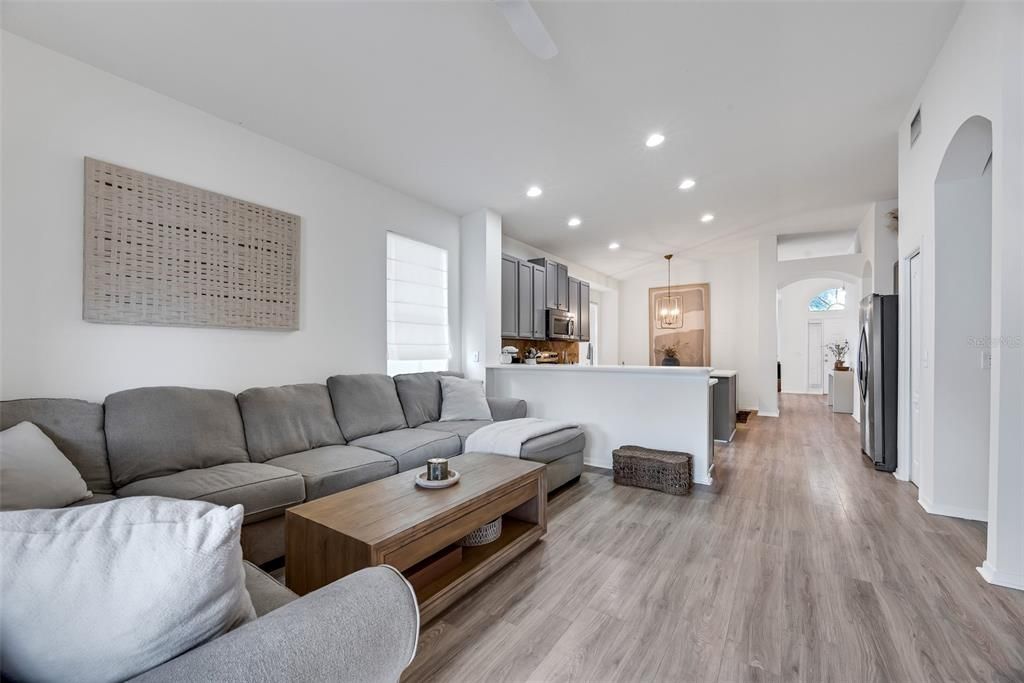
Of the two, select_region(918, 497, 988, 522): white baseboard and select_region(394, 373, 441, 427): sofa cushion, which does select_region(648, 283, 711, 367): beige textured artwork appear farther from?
select_region(394, 373, 441, 427): sofa cushion

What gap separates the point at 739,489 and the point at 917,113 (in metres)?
3.05

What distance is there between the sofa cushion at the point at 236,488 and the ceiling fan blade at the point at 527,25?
2.49 meters

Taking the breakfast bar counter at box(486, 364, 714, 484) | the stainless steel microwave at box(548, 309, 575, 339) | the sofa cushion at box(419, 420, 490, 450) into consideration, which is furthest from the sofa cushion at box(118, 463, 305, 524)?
the stainless steel microwave at box(548, 309, 575, 339)

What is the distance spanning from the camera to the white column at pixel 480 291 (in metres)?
4.75

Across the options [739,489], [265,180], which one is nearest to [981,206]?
[739,489]

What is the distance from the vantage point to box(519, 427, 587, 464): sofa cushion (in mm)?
3014

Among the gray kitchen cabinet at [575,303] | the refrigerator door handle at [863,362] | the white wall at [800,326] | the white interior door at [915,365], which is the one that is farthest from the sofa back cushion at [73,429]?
the white wall at [800,326]

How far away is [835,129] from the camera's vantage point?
3357mm

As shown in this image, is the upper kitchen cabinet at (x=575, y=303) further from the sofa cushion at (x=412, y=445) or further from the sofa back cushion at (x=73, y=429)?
the sofa back cushion at (x=73, y=429)

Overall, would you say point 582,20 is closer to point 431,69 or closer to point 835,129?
point 431,69

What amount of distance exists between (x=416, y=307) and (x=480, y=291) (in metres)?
0.76

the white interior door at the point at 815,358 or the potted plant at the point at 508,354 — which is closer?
the potted plant at the point at 508,354

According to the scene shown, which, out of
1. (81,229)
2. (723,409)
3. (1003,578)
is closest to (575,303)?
(723,409)

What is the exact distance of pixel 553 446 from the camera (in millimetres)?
3211
